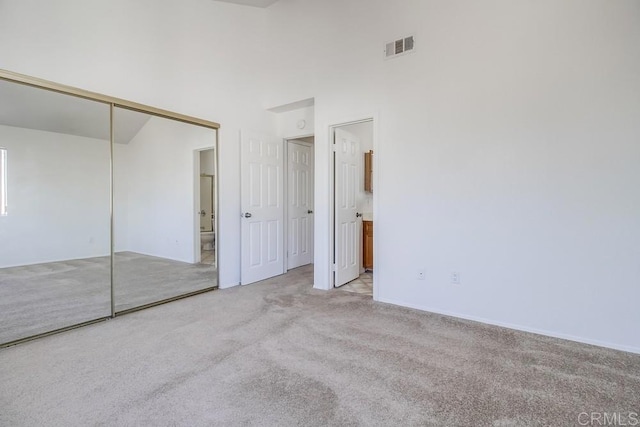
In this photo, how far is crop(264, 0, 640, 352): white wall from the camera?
2.34 meters

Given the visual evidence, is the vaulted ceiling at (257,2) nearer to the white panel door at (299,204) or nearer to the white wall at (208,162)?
the white panel door at (299,204)

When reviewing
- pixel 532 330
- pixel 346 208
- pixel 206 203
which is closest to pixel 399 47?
pixel 346 208

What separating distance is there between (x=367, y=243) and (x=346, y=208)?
910mm

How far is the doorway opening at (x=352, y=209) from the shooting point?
393cm

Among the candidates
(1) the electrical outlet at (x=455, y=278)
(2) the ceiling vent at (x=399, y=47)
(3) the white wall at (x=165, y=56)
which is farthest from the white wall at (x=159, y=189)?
(1) the electrical outlet at (x=455, y=278)

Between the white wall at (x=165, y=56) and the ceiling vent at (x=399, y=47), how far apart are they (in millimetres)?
1879

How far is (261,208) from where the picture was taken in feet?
14.3

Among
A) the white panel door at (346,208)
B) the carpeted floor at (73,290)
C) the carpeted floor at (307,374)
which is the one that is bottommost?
the carpeted floor at (307,374)

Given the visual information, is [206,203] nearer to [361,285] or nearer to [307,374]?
[361,285]

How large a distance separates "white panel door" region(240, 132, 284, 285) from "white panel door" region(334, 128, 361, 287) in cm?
109

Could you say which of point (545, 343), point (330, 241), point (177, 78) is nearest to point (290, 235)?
point (330, 241)

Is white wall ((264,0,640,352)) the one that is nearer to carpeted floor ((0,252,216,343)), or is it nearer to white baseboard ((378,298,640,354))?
white baseboard ((378,298,640,354))

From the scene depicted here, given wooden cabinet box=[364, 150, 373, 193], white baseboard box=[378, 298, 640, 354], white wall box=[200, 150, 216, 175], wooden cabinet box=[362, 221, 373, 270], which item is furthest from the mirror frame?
white baseboard box=[378, 298, 640, 354]

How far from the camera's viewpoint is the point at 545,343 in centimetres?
244
